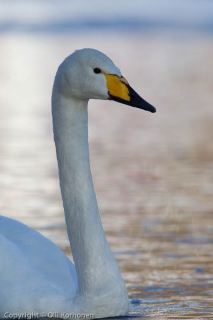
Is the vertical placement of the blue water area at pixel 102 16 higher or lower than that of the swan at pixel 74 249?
higher

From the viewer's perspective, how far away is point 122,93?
5.91m

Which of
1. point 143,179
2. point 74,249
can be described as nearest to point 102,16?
point 143,179

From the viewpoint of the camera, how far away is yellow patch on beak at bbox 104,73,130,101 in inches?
231

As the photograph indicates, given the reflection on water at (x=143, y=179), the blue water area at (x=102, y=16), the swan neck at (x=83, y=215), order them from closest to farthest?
the swan neck at (x=83, y=215), the reflection on water at (x=143, y=179), the blue water area at (x=102, y=16)

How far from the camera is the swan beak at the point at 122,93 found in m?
5.87

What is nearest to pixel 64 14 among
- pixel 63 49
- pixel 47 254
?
pixel 63 49

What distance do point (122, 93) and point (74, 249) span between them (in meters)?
1.07

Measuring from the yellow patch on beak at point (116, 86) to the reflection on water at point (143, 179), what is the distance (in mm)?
1474
